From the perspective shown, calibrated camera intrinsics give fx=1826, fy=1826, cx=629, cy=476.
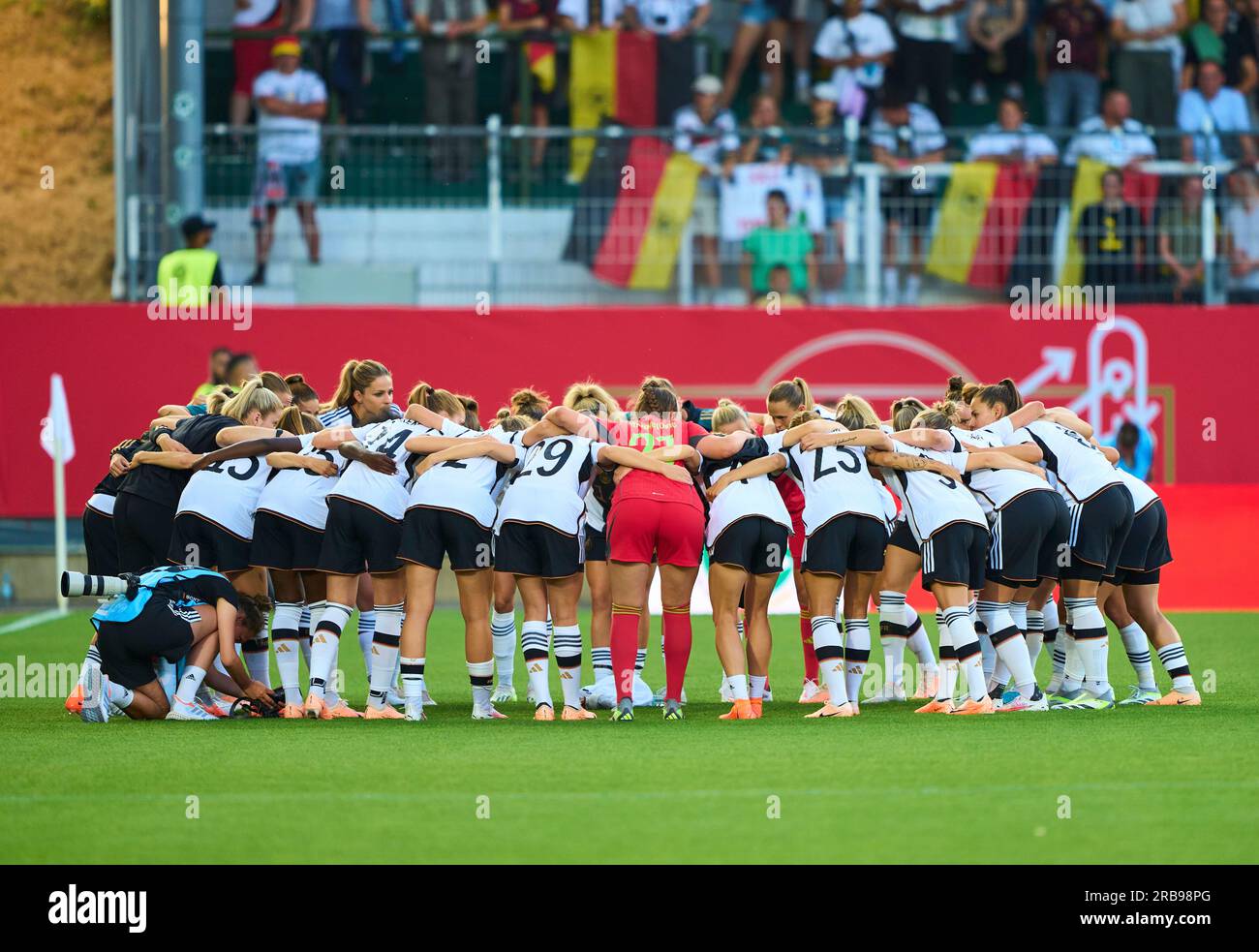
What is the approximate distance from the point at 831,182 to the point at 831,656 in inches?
385

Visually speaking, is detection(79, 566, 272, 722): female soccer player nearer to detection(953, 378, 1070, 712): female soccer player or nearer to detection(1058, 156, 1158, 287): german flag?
detection(953, 378, 1070, 712): female soccer player

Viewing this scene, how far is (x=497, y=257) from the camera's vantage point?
19688mm

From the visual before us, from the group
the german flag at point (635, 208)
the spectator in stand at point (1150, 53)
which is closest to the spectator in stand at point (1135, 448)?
the german flag at point (635, 208)

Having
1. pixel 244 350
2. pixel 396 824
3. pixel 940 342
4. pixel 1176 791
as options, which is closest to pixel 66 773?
pixel 396 824

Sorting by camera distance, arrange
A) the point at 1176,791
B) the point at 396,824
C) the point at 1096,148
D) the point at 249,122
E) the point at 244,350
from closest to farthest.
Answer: the point at 396,824, the point at 1176,791, the point at 244,350, the point at 1096,148, the point at 249,122

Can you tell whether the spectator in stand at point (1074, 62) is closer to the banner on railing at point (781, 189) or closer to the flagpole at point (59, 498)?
the banner on railing at point (781, 189)

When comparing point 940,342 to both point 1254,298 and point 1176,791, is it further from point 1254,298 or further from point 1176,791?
point 1176,791

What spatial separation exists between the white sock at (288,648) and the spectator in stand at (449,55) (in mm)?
11812

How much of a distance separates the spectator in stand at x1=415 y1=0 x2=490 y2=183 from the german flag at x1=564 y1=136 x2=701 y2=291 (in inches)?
124

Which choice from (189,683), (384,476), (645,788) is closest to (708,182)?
(384,476)

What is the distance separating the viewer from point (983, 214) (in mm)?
19469

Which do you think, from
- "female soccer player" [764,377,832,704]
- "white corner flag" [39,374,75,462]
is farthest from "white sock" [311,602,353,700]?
"white corner flag" [39,374,75,462]

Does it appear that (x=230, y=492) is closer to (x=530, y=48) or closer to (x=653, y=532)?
(x=653, y=532)

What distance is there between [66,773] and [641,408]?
395 cm
